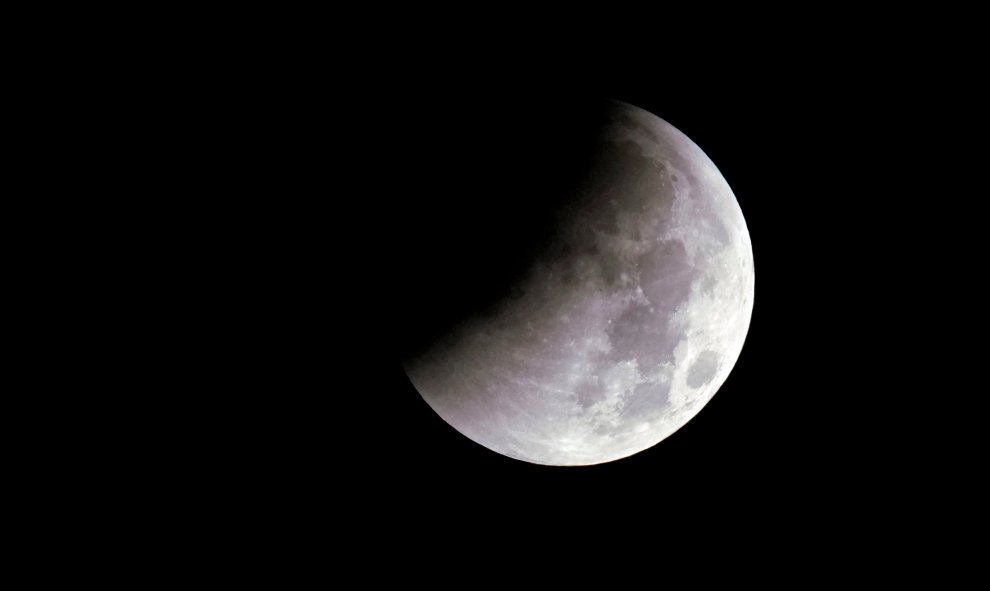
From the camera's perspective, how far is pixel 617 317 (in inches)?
123

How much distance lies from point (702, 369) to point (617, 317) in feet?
2.40

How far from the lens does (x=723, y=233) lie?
3.44 meters

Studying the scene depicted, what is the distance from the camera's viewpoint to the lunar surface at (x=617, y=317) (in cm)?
310

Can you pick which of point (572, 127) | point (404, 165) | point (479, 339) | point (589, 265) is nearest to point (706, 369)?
point (589, 265)

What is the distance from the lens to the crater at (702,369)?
3438mm

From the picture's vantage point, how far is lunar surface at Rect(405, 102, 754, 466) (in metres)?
3.10

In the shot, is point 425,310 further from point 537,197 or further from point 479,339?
point 537,197

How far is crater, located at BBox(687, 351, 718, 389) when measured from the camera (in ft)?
11.3

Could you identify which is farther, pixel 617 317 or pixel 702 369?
pixel 702 369

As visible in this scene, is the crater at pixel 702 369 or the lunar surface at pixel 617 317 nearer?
the lunar surface at pixel 617 317

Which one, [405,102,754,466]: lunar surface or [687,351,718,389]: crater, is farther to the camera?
[687,351,718,389]: crater

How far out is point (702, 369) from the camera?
349 centimetres

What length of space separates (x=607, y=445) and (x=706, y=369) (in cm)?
73

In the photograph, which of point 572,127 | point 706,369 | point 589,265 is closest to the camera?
point 589,265
